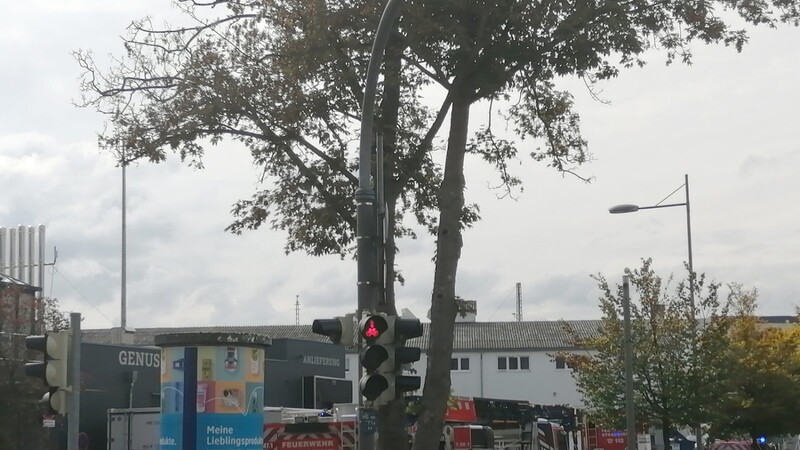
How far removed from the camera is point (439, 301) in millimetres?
18500

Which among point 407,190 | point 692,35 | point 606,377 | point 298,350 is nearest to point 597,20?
point 692,35

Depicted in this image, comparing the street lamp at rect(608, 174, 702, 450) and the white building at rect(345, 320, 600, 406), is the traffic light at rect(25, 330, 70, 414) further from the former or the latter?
the white building at rect(345, 320, 600, 406)

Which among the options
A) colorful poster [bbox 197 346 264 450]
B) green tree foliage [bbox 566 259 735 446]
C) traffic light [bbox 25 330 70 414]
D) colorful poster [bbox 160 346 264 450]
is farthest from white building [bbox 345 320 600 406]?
traffic light [bbox 25 330 70 414]

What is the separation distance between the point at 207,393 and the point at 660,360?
1411 centimetres

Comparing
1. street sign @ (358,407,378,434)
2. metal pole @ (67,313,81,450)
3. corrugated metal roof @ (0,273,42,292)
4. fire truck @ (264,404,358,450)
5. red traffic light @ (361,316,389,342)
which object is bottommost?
fire truck @ (264,404,358,450)

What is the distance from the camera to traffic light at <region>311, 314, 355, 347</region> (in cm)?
1308

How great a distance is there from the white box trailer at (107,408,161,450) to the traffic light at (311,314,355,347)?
16.6m

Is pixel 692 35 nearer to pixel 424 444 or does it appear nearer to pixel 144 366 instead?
pixel 424 444

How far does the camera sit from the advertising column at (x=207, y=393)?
70.3 ft

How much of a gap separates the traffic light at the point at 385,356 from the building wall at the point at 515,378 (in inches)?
2647

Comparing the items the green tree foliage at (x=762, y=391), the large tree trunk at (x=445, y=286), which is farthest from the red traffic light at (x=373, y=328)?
the green tree foliage at (x=762, y=391)

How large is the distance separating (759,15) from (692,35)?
1115 mm

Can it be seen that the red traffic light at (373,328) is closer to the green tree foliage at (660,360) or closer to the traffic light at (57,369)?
the traffic light at (57,369)

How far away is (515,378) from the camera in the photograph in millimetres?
81688
